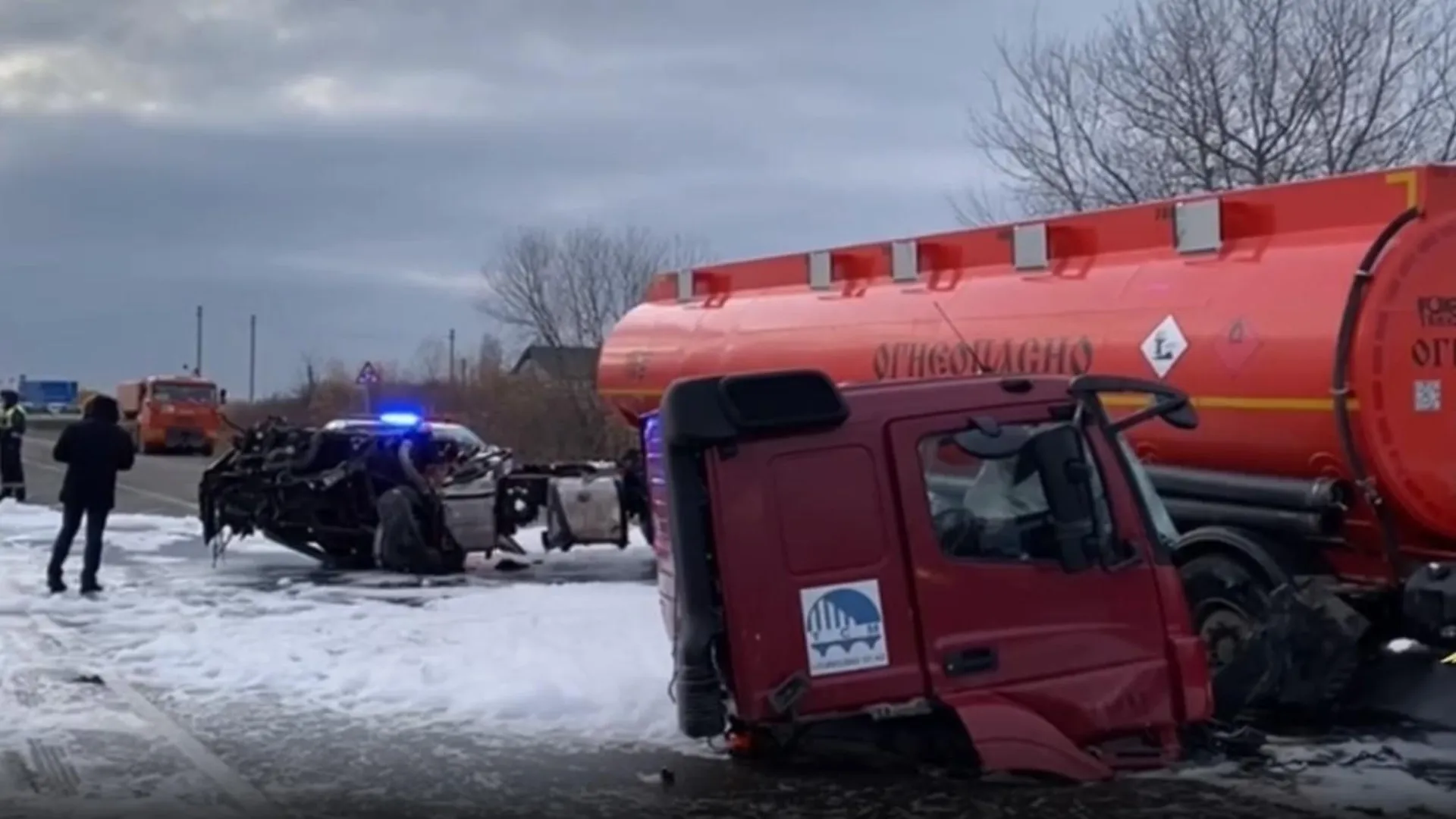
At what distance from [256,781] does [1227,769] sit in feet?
15.1

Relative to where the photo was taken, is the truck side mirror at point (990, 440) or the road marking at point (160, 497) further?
the road marking at point (160, 497)

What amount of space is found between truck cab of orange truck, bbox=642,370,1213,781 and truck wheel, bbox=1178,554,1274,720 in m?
1.64

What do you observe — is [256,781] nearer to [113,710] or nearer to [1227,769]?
[113,710]

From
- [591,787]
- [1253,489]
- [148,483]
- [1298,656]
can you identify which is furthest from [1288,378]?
[148,483]

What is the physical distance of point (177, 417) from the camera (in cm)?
5275

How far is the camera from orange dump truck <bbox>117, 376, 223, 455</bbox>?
52.6 meters

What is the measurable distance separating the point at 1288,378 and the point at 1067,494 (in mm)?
2811

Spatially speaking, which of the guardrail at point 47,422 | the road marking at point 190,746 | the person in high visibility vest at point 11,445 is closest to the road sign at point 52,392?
the guardrail at point 47,422

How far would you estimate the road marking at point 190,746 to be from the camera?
27.3 feet

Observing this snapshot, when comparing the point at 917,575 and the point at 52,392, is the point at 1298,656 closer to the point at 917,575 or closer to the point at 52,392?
the point at 917,575

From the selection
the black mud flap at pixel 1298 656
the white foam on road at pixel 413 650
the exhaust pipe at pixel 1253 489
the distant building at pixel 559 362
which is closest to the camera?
the black mud flap at pixel 1298 656

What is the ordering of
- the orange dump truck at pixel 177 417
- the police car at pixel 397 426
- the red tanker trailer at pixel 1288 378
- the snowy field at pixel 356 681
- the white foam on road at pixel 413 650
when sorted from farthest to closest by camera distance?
the orange dump truck at pixel 177 417, the police car at pixel 397 426, the white foam on road at pixel 413 650, the red tanker trailer at pixel 1288 378, the snowy field at pixel 356 681

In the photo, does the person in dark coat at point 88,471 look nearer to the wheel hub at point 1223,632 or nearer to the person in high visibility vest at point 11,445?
the wheel hub at point 1223,632

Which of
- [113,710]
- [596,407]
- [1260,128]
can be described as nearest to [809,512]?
[113,710]
